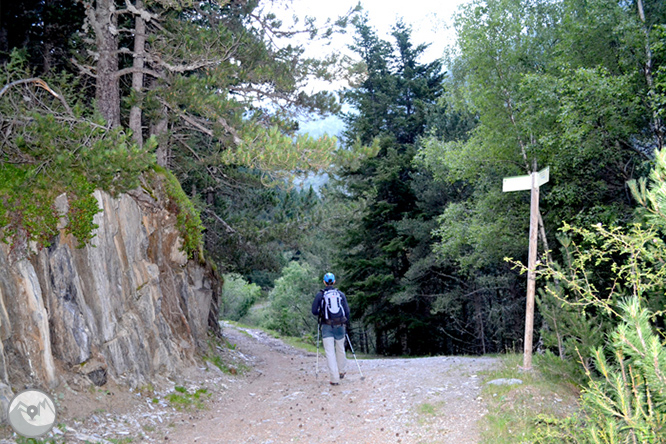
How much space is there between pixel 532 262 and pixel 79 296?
277 inches

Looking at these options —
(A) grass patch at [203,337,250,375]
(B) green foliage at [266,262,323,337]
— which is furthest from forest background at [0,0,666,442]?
(B) green foliage at [266,262,323,337]

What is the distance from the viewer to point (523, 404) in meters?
6.34

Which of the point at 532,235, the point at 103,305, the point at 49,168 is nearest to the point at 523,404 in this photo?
the point at 532,235

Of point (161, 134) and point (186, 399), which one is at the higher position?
point (161, 134)

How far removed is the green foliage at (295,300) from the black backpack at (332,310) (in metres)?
23.4

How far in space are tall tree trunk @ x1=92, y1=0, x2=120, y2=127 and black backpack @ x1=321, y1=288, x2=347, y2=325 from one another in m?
5.63

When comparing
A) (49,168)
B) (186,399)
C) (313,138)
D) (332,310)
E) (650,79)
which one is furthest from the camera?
(650,79)

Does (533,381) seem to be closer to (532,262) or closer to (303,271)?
(532,262)

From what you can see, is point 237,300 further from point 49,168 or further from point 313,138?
point 49,168

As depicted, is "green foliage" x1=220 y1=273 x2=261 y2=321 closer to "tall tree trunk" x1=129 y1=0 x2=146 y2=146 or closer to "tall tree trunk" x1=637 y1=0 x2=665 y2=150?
"tall tree trunk" x1=129 y1=0 x2=146 y2=146

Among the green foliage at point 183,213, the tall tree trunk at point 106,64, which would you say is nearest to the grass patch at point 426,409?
the green foliage at point 183,213

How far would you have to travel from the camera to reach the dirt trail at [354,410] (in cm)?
636

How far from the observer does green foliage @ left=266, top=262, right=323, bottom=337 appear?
3378 centimetres

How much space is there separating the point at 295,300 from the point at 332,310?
1047 inches
